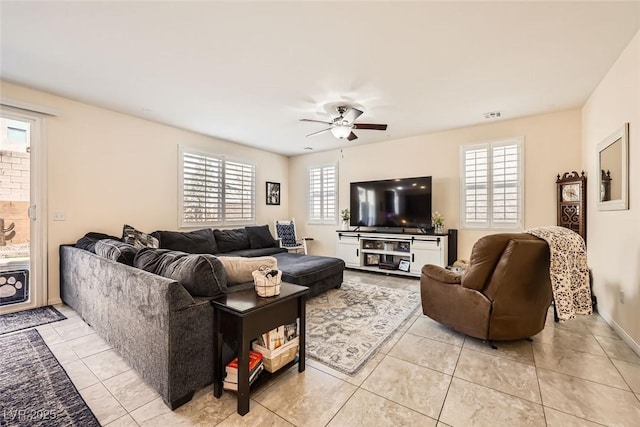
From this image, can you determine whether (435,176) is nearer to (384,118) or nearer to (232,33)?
(384,118)

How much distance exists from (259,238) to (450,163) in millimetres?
3755

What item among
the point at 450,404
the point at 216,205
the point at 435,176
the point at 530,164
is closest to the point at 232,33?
the point at 450,404

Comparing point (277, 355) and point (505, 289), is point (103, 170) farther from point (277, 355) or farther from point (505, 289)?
point (505, 289)

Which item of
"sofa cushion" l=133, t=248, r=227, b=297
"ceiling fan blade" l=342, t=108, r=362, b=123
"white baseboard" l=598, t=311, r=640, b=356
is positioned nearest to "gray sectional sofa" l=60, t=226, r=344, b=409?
"sofa cushion" l=133, t=248, r=227, b=297

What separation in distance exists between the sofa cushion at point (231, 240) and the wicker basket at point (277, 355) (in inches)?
123

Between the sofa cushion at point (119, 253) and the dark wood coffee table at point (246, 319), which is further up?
the sofa cushion at point (119, 253)

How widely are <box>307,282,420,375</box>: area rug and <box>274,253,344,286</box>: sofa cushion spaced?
303 mm

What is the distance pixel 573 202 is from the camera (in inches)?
145

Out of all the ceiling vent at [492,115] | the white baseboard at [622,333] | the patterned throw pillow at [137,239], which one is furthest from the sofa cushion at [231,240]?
the white baseboard at [622,333]

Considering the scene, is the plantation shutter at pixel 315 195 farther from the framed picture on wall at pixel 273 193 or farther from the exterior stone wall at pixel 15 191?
the exterior stone wall at pixel 15 191

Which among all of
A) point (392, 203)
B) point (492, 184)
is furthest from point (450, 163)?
point (392, 203)

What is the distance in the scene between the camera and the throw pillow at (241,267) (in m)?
2.09

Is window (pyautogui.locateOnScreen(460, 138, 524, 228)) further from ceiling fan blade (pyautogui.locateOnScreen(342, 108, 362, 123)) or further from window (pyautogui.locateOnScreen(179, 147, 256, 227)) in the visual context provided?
window (pyautogui.locateOnScreen(179, 147, 256, 227))

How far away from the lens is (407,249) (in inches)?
202
